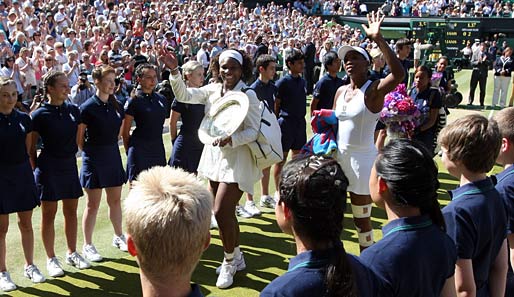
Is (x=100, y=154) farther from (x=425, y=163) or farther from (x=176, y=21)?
(x=176, y=21)

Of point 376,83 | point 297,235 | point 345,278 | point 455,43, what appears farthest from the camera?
point 455,43

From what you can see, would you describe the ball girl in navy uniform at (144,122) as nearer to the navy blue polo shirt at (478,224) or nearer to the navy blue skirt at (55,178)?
the navy blue skirt at (55,178)

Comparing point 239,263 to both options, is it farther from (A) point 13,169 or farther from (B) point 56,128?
(A) point 13,169

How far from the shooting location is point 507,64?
1728 centimetres

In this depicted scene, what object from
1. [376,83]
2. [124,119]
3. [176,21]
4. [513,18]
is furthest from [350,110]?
[513,18]

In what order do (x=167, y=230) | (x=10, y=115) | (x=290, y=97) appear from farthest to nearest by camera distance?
1. (x=290, y=97)
2. (x=10, y=115)
3. (x=167, y=230)

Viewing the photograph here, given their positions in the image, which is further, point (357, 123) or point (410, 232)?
point (357, 123)

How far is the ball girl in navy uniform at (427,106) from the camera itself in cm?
769

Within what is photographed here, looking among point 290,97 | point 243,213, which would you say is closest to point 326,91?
point 290,97

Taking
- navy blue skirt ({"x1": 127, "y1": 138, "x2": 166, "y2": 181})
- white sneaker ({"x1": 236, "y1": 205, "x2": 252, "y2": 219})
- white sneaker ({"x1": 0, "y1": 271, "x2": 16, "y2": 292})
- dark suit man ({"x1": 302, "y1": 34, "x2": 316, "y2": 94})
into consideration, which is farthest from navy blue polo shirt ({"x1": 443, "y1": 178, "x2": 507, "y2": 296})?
dark suit man ({"x1": 302, "y1": 34, "x2": 316, "y2": 94})

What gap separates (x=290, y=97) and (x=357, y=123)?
2917 mm

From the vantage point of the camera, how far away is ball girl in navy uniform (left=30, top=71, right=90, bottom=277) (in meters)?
5.51

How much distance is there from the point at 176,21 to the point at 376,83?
60.3ft

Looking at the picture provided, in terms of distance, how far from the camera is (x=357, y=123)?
16.9 feet
